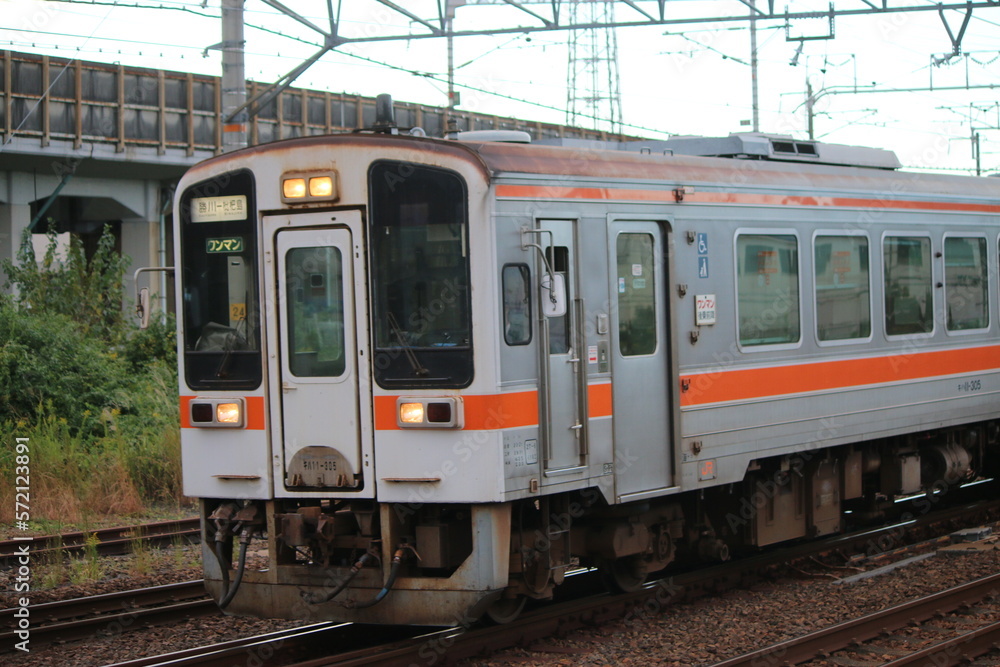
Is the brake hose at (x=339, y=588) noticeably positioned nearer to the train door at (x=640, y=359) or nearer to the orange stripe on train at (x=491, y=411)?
the orange stripe on train at (x=491, y=411)

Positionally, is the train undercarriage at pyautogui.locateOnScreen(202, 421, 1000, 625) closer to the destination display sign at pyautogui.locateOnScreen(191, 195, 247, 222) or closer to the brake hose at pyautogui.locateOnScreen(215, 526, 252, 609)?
the brake hose at pyautogui.locateOnScreen(215, 526, 252, 609)

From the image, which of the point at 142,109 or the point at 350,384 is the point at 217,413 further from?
the point at 142,109

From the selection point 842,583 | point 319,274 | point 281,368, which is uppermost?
point 319,274

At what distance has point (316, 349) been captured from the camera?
7.39 m

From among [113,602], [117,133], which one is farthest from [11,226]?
[113,602]

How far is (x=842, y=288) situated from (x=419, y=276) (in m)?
4.27

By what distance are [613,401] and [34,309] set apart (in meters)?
12.6

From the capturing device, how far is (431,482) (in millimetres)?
7055

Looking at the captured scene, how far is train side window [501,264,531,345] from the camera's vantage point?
715 cm

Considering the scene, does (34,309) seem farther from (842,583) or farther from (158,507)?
Result: (842,583)

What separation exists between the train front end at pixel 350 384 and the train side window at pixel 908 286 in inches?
190

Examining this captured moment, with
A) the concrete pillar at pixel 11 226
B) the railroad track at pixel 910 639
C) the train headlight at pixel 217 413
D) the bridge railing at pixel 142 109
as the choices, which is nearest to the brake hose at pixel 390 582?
the train headlight at pixel 217 413

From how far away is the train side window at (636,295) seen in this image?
26.3 ft

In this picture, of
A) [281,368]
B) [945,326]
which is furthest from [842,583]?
[281,368]
